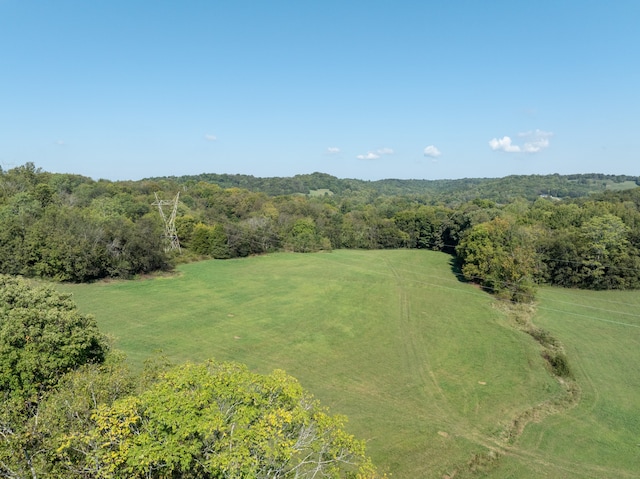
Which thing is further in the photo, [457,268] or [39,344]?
[457,268]

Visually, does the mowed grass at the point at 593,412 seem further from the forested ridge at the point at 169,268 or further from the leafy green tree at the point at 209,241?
the leafy green tree at the point at 209,241

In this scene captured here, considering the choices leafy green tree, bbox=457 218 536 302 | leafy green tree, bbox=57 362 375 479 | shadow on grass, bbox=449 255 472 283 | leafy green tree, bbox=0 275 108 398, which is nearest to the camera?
leafy green tree, bbox=57 362 375 479

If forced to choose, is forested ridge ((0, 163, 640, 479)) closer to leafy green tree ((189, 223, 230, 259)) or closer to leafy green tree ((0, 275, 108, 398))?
leafy green tree ((0, 275, 108, 398))

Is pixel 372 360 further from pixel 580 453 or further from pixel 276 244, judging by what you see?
pixel 276 244

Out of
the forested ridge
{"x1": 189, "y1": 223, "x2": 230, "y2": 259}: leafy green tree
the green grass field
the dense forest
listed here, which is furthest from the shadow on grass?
{"x1": 189, "y1": 223, "x2": 230, "y2": 259}: leafy green tree

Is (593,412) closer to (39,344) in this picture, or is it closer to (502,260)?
(502,260)

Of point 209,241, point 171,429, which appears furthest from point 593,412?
point 209,241
